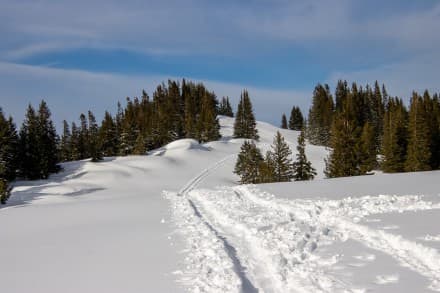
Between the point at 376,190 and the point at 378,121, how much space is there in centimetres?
8013

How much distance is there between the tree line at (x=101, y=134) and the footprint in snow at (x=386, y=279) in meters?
26.6

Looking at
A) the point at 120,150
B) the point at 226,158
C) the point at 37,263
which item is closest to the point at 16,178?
the point at 120,150

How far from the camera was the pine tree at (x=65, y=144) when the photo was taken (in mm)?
72656

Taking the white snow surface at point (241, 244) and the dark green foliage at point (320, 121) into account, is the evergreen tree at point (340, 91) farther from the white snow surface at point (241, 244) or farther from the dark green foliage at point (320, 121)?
the white snow surface at point (241, 244)

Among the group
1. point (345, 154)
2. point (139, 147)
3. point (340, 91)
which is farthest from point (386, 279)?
point (340, 91)

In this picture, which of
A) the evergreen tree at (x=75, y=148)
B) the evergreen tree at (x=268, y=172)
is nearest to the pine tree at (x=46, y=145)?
the evergreen tree at (x=75, y=148)

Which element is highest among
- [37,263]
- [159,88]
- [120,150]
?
[159,88]

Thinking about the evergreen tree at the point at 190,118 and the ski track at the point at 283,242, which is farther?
Result: the evergreen tree at the point at 190,118

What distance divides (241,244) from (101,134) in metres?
60.6

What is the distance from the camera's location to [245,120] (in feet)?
274

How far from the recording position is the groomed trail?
6254 mm

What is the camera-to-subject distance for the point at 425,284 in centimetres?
578

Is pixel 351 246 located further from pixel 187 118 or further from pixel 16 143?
pixel 187 118

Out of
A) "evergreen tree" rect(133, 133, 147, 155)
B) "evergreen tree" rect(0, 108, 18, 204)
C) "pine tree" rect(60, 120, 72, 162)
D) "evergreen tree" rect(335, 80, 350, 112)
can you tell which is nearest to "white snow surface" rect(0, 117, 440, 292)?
"evergreen tree" rect(0, 108, 18, 204)
